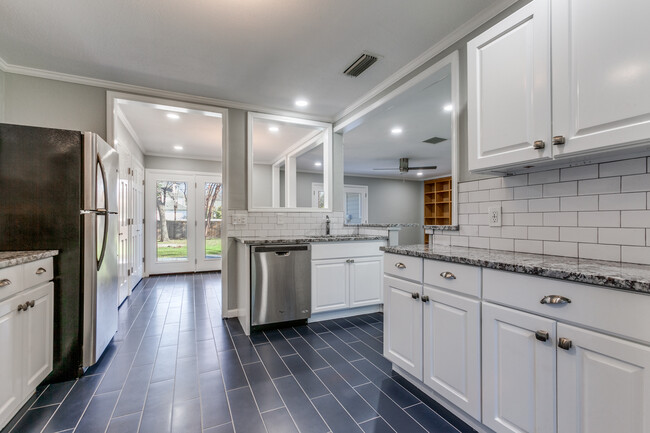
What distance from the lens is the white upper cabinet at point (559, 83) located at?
108 centimetres

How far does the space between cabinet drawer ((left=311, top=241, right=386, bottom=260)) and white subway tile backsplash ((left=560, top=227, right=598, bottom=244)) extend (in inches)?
68.1

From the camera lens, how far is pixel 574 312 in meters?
1.03

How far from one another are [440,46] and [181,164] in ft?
17.4

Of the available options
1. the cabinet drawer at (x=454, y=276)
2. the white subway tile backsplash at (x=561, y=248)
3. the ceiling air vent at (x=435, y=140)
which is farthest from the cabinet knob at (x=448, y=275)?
the ceiling air vent at (x=435, y=140)

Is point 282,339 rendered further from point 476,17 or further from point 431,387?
point 476,17

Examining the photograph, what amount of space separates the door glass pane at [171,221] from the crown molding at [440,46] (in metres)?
4.22

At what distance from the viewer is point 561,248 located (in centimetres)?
150

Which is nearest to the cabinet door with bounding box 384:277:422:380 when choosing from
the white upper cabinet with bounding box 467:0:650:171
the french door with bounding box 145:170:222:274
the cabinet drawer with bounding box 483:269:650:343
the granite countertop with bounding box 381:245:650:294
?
the granite countertop with bounding box 381:245:650:294

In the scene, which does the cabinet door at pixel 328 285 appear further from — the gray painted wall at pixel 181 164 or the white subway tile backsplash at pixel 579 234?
the gray painted wall at pixel 181 164

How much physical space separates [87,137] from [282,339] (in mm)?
2164

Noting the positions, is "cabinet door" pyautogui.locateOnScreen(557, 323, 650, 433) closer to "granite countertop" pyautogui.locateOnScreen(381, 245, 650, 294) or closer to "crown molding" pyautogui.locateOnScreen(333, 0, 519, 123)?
"granite countertop" pyautogui.locateOnScreen(381, 245, 650, 294)

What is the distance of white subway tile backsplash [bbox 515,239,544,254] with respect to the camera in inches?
62.7

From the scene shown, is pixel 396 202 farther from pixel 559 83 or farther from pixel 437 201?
pixel 559 83

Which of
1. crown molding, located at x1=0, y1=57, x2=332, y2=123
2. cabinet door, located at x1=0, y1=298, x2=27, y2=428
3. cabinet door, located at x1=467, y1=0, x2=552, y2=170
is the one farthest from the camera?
crown molding, located at x1=0, y1=57, x2=332, y2=123
